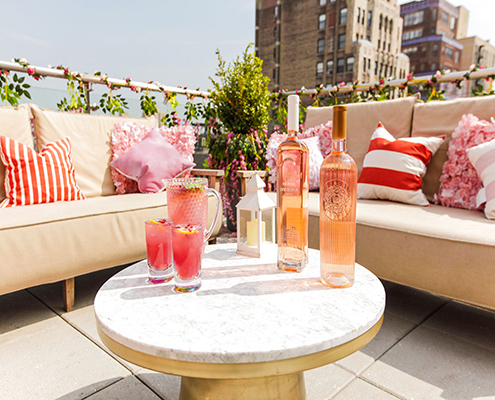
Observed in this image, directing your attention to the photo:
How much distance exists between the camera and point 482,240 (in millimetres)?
1284

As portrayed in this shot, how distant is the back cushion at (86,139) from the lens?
7.08ft

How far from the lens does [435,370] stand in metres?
1.26

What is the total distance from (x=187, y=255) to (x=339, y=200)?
35 cm

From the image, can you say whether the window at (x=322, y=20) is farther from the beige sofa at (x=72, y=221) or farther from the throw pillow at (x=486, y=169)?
the throw pillow at (x=486, y=169)

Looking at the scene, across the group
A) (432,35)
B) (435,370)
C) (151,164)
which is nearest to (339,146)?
(435,370)

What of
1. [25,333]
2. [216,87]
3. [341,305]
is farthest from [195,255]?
[216,87]

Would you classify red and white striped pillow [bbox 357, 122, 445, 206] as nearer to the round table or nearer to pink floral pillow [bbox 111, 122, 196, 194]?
the round table

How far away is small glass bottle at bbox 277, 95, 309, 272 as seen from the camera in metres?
0.85

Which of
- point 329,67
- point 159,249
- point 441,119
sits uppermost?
point 329,67

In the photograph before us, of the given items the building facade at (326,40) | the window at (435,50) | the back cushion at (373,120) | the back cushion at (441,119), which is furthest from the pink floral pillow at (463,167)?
the window at (435,50)

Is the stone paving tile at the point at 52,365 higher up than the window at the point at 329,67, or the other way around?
the window at the point at 329,67

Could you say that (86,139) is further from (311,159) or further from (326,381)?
(326,381)

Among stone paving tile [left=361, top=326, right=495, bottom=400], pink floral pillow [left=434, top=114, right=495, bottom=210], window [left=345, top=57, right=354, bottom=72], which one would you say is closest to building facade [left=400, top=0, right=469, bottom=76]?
window [left=345, top=57, right=354, bottom=72]

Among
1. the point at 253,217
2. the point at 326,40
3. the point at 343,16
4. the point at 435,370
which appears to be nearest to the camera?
the point at 253,217
